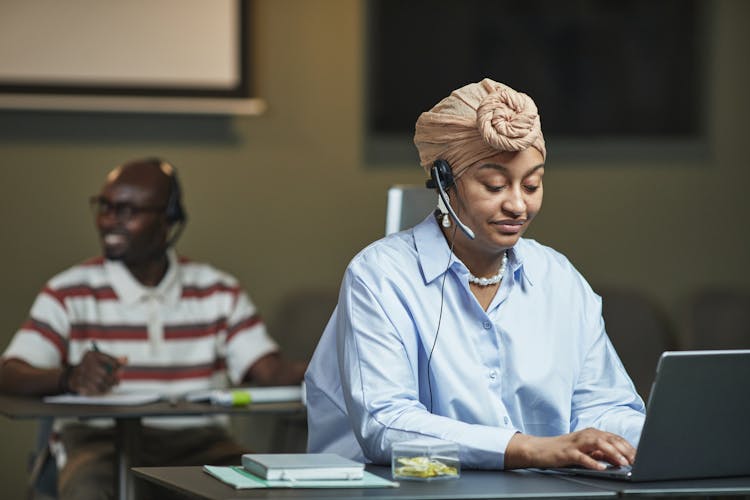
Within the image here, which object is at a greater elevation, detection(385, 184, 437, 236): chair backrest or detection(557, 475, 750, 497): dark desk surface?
detection(385, 184, 437, 236): chair backrest

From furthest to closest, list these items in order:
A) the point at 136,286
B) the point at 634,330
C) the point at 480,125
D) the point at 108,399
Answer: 1. the point at 634,330
2. the point at 136,286
3. the point at 108,399
4. the point at 480,125

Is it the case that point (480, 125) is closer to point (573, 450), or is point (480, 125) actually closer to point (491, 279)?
point (491, 279)

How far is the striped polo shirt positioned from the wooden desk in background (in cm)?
40

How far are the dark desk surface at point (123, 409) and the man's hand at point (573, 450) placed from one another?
1.22 m

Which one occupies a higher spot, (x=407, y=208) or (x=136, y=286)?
(x=407, y=208)

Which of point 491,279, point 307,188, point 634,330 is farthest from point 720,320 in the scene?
point 491,279

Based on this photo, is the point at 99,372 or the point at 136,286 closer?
the point at 99,372

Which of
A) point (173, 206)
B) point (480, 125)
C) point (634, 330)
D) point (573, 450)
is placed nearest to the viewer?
point (573, 450)

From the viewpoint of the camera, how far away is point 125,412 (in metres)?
3.17

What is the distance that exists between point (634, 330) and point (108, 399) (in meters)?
2.47

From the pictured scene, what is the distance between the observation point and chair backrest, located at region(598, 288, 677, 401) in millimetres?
5055

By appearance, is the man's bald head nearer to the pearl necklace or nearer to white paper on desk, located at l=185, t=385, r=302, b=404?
white paper on desk, located at l=185, t=385, r=302, b=404

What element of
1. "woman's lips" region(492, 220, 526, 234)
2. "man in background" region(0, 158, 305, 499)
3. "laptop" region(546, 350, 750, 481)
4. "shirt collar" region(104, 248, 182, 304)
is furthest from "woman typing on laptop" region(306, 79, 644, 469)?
"shirt collar" region(104, 248, 182, 304)

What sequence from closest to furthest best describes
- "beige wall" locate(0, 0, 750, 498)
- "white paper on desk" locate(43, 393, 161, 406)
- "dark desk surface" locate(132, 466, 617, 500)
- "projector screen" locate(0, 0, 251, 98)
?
"dark desk surface" locate(132, 466, 617, 500) → "white paper on desk" locate(43, 393, 161, 406) → "projector screen" locate(0, 0, 251, 98) → "beige wall" locate(0, 0, 750, 498)
